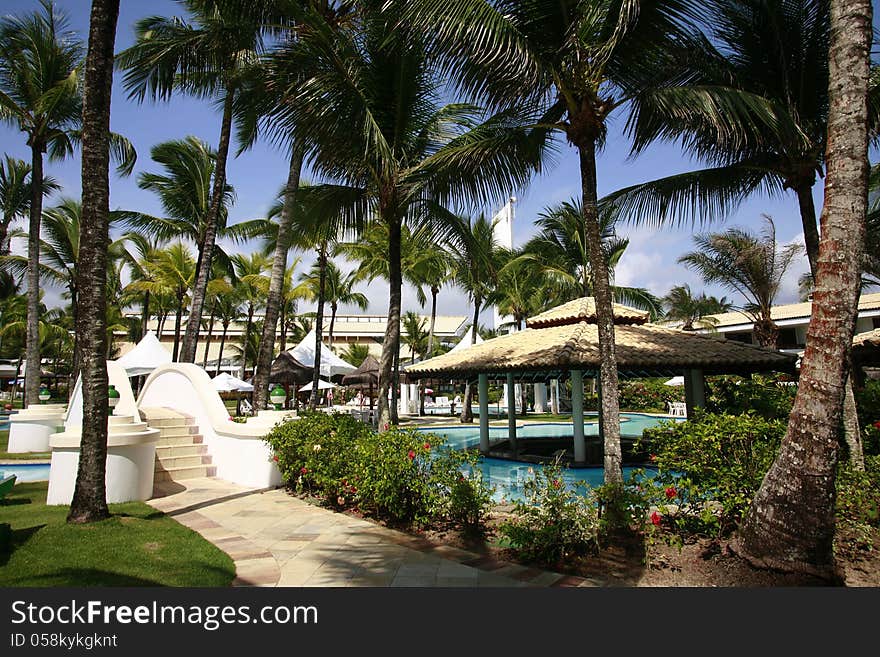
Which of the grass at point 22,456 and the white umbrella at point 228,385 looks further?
the white umbrella at point 228,385

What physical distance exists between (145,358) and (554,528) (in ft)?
65.6

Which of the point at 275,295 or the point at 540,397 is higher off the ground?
the point at 275,295

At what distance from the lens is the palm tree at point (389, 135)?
8094mm

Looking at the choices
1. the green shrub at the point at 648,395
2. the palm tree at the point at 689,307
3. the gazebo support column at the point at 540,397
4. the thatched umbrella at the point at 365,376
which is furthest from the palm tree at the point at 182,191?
the palm tree at the point at 689,307

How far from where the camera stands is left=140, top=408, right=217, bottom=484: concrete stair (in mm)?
9250

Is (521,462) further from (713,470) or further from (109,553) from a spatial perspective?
(109,553)

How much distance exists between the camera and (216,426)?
979cm

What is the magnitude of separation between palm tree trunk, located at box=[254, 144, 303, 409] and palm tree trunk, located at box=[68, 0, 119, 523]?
487 cm

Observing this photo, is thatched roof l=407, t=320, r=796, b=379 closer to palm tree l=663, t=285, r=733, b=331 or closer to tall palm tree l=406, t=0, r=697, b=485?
tall palm tree l=406, t=0, r=697, b=485

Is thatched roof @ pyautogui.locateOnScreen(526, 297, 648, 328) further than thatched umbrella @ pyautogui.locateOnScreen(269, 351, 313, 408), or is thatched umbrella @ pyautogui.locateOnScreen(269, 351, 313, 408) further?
thatched umbrella @ pyautogui.locateOnScreen(269, 351, 313, 408)

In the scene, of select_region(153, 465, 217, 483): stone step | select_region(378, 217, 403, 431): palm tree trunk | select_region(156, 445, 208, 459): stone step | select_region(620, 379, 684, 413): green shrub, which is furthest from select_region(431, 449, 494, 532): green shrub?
select_region(620, 379, 684, 413): green shrub

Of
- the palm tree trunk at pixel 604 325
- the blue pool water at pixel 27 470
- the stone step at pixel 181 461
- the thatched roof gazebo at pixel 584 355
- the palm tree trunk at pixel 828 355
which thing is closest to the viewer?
the palm tree trunk at pixel 828 355

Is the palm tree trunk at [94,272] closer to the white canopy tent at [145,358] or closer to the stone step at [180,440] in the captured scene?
the stone step at [180,440]

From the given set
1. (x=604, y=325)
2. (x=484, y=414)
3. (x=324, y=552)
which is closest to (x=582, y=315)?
(x=484, y=414)
